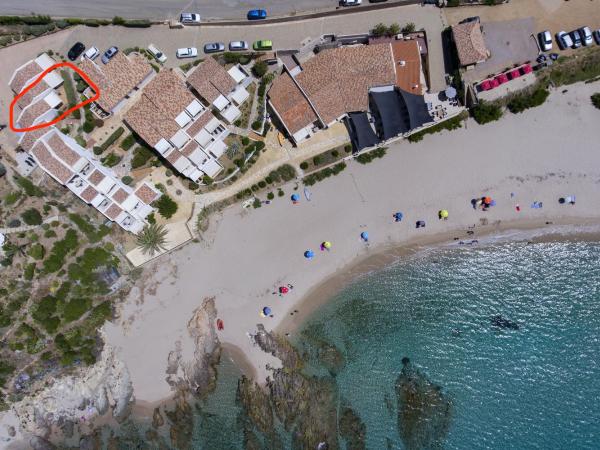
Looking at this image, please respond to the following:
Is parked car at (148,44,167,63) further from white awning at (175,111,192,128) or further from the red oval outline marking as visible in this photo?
white awning at (175,111,192,128)

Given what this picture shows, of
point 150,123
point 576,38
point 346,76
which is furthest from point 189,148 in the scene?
point 576,38

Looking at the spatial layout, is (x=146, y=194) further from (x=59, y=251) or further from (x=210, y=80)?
(x=210, y=80)

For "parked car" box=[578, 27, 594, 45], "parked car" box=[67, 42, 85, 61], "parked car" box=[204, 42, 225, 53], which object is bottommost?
"parked car" box=[67, 42, 85, 61]

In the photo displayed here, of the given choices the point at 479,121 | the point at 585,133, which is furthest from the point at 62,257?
the point at 585,133

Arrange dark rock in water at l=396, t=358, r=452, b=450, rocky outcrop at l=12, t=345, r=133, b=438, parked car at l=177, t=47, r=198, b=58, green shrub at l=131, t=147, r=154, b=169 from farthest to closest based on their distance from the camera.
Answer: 1. rocky outcrop at l=12, t=345, r=133, b=438
2. dark rock in water at l=396, t=358, r=452, b=450
3. green shrub at l=131, t=147, r=154, b=169
4. parked car at l=177, t=47, r=198, b=58

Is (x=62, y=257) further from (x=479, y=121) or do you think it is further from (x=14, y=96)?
(x=479, y=121)

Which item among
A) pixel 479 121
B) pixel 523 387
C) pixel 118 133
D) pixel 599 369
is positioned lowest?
pixel 523 387

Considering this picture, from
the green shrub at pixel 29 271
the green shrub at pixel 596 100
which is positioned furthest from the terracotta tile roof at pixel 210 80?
the green shrub at pixel 596 100

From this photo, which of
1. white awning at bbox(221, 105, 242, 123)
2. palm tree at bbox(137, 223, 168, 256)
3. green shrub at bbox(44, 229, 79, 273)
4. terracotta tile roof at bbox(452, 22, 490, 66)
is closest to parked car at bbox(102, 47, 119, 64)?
white awning at bbox(221, 105, 242, 123)
